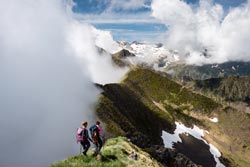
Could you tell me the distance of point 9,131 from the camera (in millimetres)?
132500

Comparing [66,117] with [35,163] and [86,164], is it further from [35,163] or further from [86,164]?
[86,164]

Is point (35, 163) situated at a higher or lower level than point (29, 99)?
lower

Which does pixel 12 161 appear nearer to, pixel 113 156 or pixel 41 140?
pixel 41 140

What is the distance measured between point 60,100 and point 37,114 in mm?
26151

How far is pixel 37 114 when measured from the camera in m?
158

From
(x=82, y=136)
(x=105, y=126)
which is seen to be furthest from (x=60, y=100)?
(x=82, y=136)

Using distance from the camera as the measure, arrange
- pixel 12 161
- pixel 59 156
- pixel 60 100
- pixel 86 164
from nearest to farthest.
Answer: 1. pixel 86 164
2. pixel 12 161
3. pixel 59 156
4. pixel 60 100

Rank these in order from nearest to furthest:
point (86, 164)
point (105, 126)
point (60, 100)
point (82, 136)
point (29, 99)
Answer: point (86, 164) < point (82, 136) < point (105, 126) < point (29, 99) < point (60, 100)

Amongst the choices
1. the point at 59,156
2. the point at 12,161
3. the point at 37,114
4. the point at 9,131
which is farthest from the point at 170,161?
the point at 37,114

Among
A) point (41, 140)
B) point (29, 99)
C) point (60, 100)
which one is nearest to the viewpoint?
point (41, 140)

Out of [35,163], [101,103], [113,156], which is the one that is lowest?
[113,156]

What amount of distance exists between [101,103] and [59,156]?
220 ft

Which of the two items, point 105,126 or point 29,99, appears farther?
point 29,99

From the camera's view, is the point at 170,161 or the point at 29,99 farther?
the point at 29,99
